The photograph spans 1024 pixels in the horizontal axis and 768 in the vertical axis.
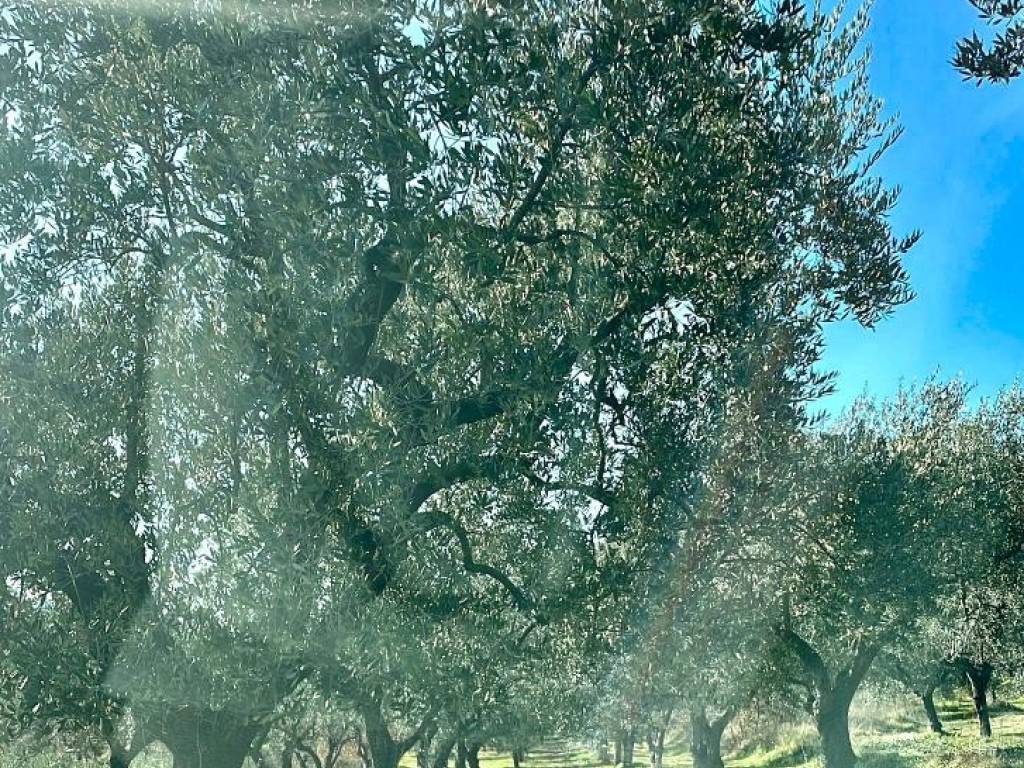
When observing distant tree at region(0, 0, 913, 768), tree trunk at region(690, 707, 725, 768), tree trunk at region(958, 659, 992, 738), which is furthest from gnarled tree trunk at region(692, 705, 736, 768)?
distant tree at region(0, 0, 913, 768)

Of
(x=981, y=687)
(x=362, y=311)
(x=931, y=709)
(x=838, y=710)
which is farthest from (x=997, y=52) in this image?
(x=931, y=709)

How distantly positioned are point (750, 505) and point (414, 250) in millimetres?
4570

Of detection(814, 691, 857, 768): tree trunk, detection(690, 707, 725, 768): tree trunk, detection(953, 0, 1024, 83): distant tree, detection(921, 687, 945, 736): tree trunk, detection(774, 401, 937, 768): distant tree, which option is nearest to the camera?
detection(953, 0, 1024, 83): distant tree

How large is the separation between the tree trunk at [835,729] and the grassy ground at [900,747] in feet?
12.7

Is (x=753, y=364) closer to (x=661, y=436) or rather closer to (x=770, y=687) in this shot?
(x=661, y=436)

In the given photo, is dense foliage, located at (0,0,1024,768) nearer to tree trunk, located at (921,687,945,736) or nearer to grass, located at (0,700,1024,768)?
grass, located at (0,700,1024,768)

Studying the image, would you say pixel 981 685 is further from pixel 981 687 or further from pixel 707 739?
pixel 707 739

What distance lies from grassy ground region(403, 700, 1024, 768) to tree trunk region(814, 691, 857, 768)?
12.7 ft

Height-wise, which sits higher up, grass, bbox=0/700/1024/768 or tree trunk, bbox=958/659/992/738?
tree trunk, bbox=958/659/992/738

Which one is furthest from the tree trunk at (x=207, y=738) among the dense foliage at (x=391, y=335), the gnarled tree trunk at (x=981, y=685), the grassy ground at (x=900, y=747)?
the gnarled tree trunk at (x=981, y=685)

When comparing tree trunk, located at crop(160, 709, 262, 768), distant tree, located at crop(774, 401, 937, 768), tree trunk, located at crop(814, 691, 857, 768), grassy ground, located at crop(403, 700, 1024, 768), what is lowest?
grassy ground, located at crop(403, 700, 1024, 768)

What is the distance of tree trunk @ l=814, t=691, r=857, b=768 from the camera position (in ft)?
87.8

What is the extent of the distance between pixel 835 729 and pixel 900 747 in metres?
14.3

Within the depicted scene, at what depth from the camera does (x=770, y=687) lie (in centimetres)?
2723
